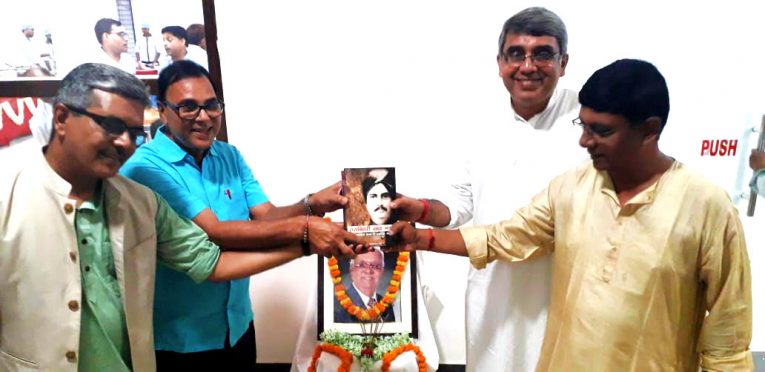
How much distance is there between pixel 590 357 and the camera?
1.44m

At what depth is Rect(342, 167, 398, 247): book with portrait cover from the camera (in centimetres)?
178

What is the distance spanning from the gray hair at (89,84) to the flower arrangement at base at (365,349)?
1511mm

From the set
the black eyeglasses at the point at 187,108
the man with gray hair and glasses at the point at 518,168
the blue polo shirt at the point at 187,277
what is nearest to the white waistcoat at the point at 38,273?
the blue polo shirt at the point at 187,277

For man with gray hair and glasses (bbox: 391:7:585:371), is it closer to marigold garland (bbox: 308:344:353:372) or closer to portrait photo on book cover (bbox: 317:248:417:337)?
portrait photo on book cover (bbox: 317:248:417:337)

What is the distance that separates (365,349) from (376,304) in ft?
0.75

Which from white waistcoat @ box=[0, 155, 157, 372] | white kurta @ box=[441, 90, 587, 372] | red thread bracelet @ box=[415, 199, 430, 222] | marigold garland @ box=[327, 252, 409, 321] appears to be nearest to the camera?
white waistcoat @ box=[0, 155, 157, 372]

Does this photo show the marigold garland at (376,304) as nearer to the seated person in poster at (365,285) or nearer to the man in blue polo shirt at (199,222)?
the seated person in poster at (365,285)

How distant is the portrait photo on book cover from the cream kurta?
953 millimetres

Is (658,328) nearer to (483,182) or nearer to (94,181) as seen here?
(483,182)

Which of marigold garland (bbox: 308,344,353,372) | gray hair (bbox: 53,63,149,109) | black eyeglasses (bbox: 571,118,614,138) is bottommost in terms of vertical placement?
marigold garland (bbox: 308,344,353,372)

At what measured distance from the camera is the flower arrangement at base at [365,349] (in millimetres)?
2242

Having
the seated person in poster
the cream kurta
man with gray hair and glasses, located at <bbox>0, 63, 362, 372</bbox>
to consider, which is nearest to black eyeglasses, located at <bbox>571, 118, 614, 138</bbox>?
the cream kurta

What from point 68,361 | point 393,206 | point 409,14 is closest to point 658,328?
point 393,206

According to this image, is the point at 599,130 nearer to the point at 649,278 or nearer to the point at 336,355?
the point at 649,278
